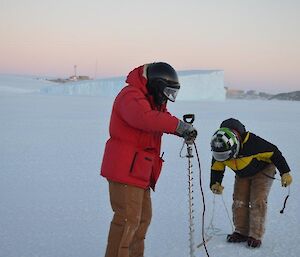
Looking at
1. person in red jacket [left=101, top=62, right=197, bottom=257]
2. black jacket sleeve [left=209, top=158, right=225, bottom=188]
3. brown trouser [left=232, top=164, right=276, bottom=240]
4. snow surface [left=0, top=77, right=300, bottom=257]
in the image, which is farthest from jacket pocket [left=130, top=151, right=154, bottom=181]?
brown trouser [left=232, top=164, right=276, bottom=240]

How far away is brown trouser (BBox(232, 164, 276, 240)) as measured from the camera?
129 inches

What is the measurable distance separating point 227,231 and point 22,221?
1714mm

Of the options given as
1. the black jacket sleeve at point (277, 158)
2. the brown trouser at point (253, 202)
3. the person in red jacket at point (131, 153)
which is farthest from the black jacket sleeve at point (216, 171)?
the person in red jacket at point (131, 153)

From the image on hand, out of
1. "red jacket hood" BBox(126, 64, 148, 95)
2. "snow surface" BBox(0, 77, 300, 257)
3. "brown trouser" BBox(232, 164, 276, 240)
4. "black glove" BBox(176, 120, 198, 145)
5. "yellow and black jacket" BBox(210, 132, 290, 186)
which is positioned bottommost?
"snow surface" BBox(0, 77, 300, 257)

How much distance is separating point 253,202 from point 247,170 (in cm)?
26

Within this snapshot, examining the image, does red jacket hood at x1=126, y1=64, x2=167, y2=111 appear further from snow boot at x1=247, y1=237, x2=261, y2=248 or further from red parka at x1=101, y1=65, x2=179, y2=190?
snow boot at x1=247, y1=237, x2=261, y2=248

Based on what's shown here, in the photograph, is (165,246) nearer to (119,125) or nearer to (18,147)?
(119,125)

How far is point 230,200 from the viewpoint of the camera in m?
4.55

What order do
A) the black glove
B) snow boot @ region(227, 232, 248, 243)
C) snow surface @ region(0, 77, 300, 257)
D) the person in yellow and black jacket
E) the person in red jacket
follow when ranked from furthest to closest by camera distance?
snow boot @ region(227, 232, 248, 243)
snow surface @ region(0, 77, 300, 257)
the person in yellow and black jacket
the person in red jacket
the black glove

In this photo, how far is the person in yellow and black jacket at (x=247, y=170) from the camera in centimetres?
306

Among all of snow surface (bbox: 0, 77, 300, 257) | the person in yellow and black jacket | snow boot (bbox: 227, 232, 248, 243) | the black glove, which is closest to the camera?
the black glove

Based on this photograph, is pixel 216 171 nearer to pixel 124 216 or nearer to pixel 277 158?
pixel 277 158

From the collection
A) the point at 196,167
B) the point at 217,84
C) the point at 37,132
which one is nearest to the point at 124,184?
the point at 196,167

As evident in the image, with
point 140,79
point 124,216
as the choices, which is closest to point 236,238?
point 124,216
